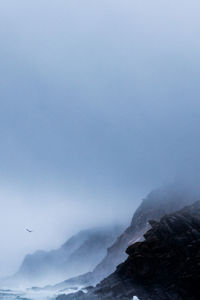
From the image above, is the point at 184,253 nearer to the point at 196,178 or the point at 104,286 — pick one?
the point at 104,286

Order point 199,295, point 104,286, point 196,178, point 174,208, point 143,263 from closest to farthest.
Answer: point 199,295
point 143,263
point 104,286
point 174,208
point 196,178

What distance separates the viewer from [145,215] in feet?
495

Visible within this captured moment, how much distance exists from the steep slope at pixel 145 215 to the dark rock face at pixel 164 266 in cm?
7175

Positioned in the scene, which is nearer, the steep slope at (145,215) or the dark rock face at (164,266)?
the dark rock face at (164,266)

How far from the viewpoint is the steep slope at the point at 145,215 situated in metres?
144

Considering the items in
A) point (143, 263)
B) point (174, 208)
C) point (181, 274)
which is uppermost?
point (174, 208)

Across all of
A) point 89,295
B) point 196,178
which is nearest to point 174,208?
point 196,178

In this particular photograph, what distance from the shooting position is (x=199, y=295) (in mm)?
59281

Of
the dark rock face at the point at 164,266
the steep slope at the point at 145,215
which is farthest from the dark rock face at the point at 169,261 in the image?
the steep slope at the point at 145,215

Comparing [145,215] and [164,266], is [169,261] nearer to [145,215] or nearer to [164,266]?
[164,266]

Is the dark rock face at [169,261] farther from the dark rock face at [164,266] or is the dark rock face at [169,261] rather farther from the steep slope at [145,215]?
the steep slope at [145,215]

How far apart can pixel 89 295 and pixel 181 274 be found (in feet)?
73.5

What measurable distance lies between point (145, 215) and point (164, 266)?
88.5 meters

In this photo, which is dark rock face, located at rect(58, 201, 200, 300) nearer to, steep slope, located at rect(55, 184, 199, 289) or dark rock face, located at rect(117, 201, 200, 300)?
dark rock face, located at rect(117, 201, 200, 300)
